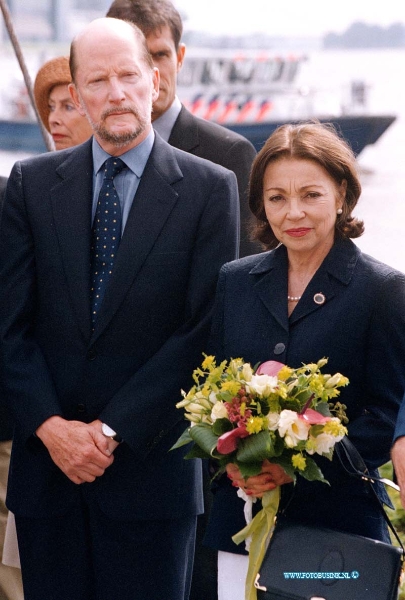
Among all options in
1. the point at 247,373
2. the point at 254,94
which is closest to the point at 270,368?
the point at 247,373

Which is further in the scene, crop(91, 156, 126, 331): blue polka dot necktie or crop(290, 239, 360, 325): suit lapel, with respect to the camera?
crop(91, 156, 126, 331): blue polka dot necktie

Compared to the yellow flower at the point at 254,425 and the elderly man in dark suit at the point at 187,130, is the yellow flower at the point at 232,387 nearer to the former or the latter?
the yellow flower at the point at 254,425

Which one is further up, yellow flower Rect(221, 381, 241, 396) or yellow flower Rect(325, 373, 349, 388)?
yellow flower Rect(325, 373, 349, 388)

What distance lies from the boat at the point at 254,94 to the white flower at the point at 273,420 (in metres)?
10.7

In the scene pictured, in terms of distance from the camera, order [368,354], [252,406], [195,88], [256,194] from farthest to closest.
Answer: [195,88] < [256,194] < [368,354] < [252,406]

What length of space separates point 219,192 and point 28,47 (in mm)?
14934

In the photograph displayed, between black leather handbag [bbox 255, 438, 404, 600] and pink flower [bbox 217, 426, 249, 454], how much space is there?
26cm

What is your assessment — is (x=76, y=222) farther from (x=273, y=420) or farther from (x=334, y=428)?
(x=334, y=428)

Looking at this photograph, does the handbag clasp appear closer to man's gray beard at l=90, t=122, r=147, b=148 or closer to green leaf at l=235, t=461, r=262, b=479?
green leaf at l=235, t=461, r=262, b=479

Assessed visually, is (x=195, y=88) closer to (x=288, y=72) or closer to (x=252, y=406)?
→ (x=288, y=72)

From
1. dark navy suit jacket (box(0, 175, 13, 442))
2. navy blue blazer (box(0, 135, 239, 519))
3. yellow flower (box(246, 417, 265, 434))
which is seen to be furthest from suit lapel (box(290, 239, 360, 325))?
dark navy suit jacket (box(0, 175, 13, 442))

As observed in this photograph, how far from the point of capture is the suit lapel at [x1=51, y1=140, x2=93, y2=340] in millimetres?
3158

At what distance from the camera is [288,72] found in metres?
14.6

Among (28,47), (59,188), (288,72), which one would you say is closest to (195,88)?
(288,72)
